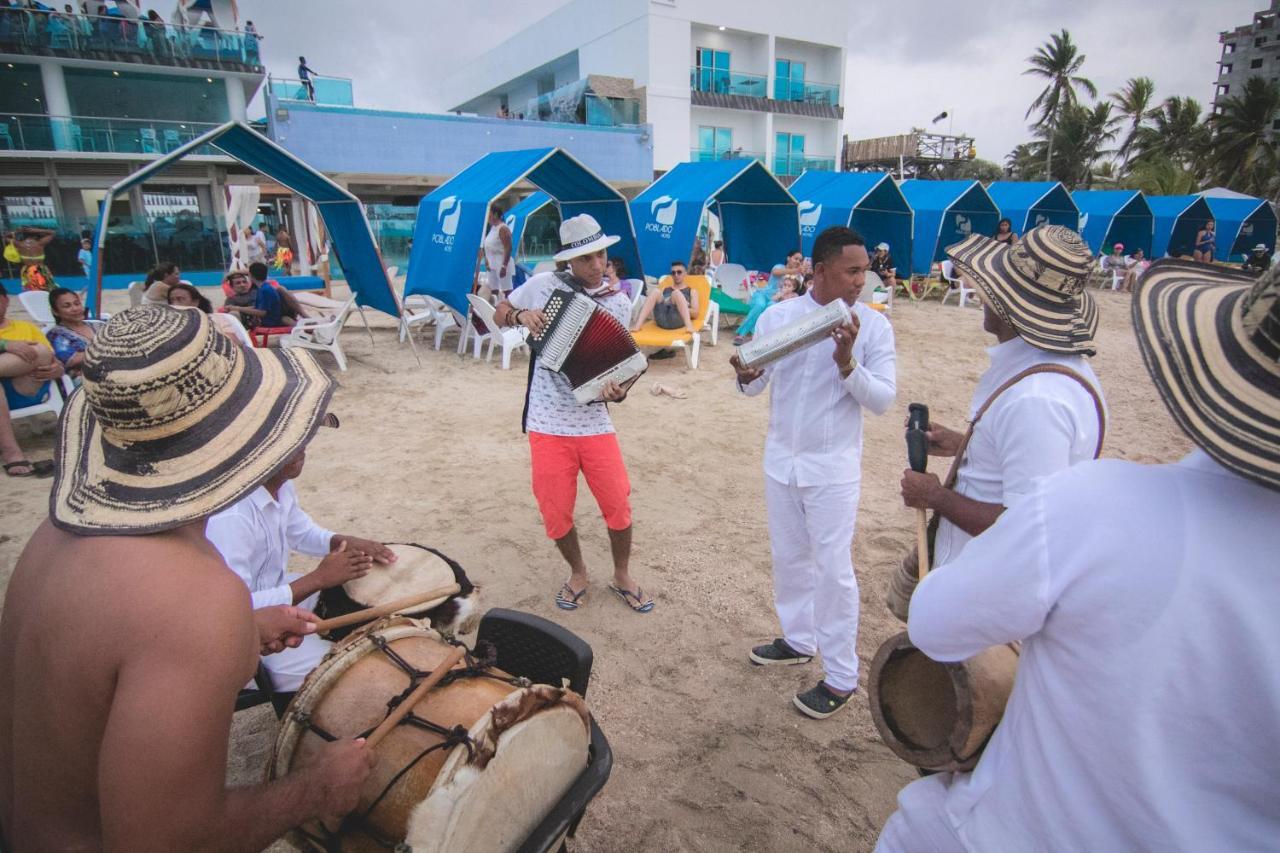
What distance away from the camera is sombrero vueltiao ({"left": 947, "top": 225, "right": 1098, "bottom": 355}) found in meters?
1.97

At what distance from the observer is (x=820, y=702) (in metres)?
2.99

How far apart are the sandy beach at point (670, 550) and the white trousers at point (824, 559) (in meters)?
0.30

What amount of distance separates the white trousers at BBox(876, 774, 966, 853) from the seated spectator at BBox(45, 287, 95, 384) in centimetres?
715

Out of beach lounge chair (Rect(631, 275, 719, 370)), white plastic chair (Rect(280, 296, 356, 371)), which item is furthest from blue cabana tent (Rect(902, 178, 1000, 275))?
white plastic chair (Rect(280, 296, 356, 371))

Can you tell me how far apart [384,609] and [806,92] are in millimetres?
37100

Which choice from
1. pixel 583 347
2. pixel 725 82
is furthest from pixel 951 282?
pixel 725 82

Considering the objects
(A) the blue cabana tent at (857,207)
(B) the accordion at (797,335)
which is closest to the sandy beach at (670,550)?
(B) the accordion at (797,335)

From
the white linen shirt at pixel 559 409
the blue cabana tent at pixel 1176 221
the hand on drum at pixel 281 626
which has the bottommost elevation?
the hand on drum at pixel 281 626

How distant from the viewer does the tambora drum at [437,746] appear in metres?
1.45

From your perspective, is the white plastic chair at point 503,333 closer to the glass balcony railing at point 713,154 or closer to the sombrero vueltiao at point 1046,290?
the sombrero vueltiao at point 1046,290

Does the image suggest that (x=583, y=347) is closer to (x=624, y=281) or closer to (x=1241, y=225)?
(x=624, y=281)

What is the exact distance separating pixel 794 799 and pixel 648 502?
2.85 metres

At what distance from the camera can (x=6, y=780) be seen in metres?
1.33

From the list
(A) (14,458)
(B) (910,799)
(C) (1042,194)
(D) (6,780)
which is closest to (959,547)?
(B) (910,799)
